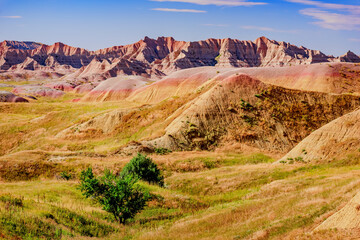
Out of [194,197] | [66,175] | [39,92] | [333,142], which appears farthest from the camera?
[39,92]

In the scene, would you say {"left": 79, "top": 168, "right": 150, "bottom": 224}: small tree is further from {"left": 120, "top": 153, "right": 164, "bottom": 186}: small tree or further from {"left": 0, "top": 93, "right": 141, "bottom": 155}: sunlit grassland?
{"left": 0, "top": 93, "right": 141, "bottom": 155}: sunlit grassland

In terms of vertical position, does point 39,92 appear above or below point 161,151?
above

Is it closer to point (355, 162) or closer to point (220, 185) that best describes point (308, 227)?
point (220, 185)

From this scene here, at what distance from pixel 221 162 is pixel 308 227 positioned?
82.7 ft

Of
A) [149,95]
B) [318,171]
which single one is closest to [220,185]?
[318,171]

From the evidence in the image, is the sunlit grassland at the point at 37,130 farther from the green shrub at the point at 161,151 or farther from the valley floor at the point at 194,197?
the green shrub at the point at 161,151

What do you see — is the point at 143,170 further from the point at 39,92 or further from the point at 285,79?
the point at 39,92

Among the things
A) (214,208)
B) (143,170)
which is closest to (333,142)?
(214,208)

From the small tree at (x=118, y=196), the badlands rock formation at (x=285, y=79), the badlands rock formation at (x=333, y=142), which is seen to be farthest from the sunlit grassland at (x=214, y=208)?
the badlands rock formation at (x=285, y=79)

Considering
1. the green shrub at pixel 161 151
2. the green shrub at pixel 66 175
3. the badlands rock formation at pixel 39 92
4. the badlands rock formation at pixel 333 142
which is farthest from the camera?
the badlands rock formation at pixel 39 92

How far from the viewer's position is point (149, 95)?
298ft

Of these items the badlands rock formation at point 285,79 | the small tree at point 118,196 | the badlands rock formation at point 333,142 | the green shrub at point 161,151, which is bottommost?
the green shrub at point 161,151

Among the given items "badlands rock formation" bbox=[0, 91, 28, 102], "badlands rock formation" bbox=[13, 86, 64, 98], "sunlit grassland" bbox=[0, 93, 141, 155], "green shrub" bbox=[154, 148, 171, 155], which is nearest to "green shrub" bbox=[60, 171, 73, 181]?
"green shrub" bbox=[154, 148, 171, 155]

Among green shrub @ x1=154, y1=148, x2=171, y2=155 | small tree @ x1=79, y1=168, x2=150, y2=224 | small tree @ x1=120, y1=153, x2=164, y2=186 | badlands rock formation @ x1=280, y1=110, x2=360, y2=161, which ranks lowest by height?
green shrub @ x1=154, y1=148, x2=171, y2=155
